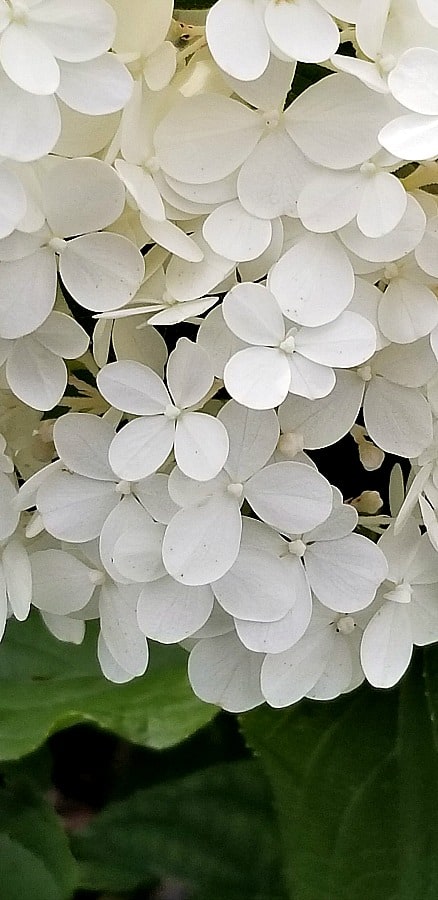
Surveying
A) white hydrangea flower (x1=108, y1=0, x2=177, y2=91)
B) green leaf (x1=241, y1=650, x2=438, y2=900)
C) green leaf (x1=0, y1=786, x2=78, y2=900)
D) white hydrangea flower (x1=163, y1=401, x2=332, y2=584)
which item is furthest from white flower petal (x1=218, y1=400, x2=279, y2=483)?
green leaf (x1=0, y1=786, x2=78, y2=900)

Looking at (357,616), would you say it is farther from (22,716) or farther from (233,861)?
(233,861)

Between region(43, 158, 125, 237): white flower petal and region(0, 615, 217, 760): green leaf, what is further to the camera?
region(0, 615, 217, 760): green leaf

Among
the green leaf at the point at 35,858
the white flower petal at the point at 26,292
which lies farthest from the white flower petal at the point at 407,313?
the green leaf at the point at 35,858

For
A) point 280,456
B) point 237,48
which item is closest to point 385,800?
point 280,456

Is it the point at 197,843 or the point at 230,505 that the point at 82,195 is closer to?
the point at 230,505

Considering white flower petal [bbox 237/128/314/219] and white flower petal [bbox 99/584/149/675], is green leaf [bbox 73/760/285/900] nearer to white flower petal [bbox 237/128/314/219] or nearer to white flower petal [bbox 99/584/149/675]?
white flower petal [bbox 99/584/149/675]

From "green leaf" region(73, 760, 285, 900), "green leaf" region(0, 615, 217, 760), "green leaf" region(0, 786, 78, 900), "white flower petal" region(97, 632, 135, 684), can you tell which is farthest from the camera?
"green leaf" region(73, 760, 285, 900)
